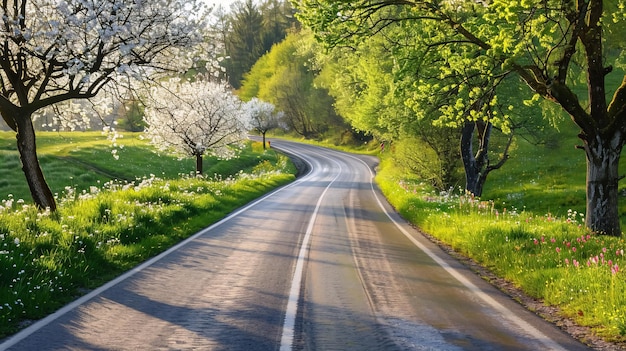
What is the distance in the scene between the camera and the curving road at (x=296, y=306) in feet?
17.5

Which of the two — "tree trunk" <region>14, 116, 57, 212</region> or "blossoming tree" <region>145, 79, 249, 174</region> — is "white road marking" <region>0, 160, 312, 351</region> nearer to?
"tree trunk" <region>14, 116, 57, 212</region>

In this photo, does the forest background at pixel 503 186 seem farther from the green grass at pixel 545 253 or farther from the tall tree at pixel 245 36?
the tall tree at pixel 245 36

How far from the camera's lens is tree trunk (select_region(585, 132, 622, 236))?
10.4 m

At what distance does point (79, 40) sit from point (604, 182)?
1158cm

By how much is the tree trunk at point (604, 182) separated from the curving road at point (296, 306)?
3.36m

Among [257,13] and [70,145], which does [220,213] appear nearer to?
[70,145]

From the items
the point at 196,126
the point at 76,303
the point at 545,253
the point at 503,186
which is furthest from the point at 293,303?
the point at 503,186

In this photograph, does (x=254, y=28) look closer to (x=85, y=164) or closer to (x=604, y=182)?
(x=85, y=164)

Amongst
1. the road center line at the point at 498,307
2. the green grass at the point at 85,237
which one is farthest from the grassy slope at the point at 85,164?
the road center line at the point at 498,307

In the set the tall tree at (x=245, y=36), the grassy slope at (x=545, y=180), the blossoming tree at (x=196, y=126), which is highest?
the tall tree at (x=245, y=36)

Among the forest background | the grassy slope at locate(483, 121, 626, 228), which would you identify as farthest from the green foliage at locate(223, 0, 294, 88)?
the grassy slope at locate(483, 121, 626, 228)

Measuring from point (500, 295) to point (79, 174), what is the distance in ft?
118

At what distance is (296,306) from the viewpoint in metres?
6.64

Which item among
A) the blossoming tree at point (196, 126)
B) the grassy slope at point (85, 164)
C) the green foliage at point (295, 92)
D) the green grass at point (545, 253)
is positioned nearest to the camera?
the green grass at point (545, 253)
